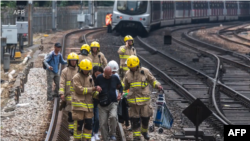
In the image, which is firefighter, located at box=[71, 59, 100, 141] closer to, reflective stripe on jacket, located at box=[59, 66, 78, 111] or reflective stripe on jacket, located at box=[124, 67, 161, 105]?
reflective stripe on jacket, located at box=[124, 67, 161, 105]

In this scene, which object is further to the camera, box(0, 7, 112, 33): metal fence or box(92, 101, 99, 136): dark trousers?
box(0, 7, 112, 33): metal fence

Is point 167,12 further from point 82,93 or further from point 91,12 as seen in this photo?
point 82,93

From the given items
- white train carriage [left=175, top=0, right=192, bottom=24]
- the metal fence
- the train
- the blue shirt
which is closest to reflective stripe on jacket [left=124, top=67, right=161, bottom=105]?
the blue shirt

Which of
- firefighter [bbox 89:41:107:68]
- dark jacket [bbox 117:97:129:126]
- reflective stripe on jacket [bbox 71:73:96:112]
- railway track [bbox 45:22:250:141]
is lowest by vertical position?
railway track [bbox 45:22:250:141]

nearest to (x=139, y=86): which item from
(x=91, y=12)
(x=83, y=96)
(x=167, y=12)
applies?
(x=83, y=96)

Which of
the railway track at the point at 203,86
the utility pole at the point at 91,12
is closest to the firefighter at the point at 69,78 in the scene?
the railway track at the point at 203,86

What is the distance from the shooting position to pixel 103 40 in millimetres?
31641

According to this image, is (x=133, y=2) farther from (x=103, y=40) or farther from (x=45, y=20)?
(x=45, y=20)

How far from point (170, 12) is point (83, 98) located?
33878mm

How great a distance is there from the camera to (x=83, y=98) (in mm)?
9219

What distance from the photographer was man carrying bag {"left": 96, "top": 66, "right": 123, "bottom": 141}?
367 inches

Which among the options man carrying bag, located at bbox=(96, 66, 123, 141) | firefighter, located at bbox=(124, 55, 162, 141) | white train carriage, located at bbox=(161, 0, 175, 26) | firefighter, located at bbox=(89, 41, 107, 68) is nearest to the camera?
man carrying bag, located at bbox=(96, 66, 123, 141)

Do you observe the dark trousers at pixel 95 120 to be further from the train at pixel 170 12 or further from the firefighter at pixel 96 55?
the train at pixel 170 12

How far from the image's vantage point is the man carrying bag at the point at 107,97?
A: 933 cm
